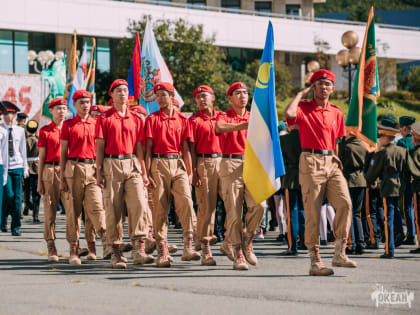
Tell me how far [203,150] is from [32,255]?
3.01 m

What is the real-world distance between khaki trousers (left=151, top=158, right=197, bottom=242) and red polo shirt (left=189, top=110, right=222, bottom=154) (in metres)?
0.81

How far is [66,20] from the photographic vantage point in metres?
51.6

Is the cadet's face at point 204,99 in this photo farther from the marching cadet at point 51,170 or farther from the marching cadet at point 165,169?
the marching cadet at point 51,170

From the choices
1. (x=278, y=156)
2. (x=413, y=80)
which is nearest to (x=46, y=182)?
(x=278, y=156)

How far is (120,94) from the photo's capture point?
9539 mm

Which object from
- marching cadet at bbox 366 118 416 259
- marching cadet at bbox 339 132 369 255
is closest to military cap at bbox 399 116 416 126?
marching cadet at bbox 366 118 416 259

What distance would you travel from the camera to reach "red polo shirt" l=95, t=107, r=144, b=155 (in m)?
9.38

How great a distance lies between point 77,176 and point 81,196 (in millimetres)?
281

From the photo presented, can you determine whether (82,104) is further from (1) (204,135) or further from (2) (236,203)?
(2) (236,203)

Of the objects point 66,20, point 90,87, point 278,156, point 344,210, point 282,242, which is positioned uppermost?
point 66,20

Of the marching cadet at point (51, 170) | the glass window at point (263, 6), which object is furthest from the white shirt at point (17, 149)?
the glass window at point (263, 6)

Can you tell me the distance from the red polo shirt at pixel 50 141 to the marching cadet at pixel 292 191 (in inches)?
131

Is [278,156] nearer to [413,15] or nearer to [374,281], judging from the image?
[374,281]

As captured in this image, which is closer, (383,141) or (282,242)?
(383,141)
